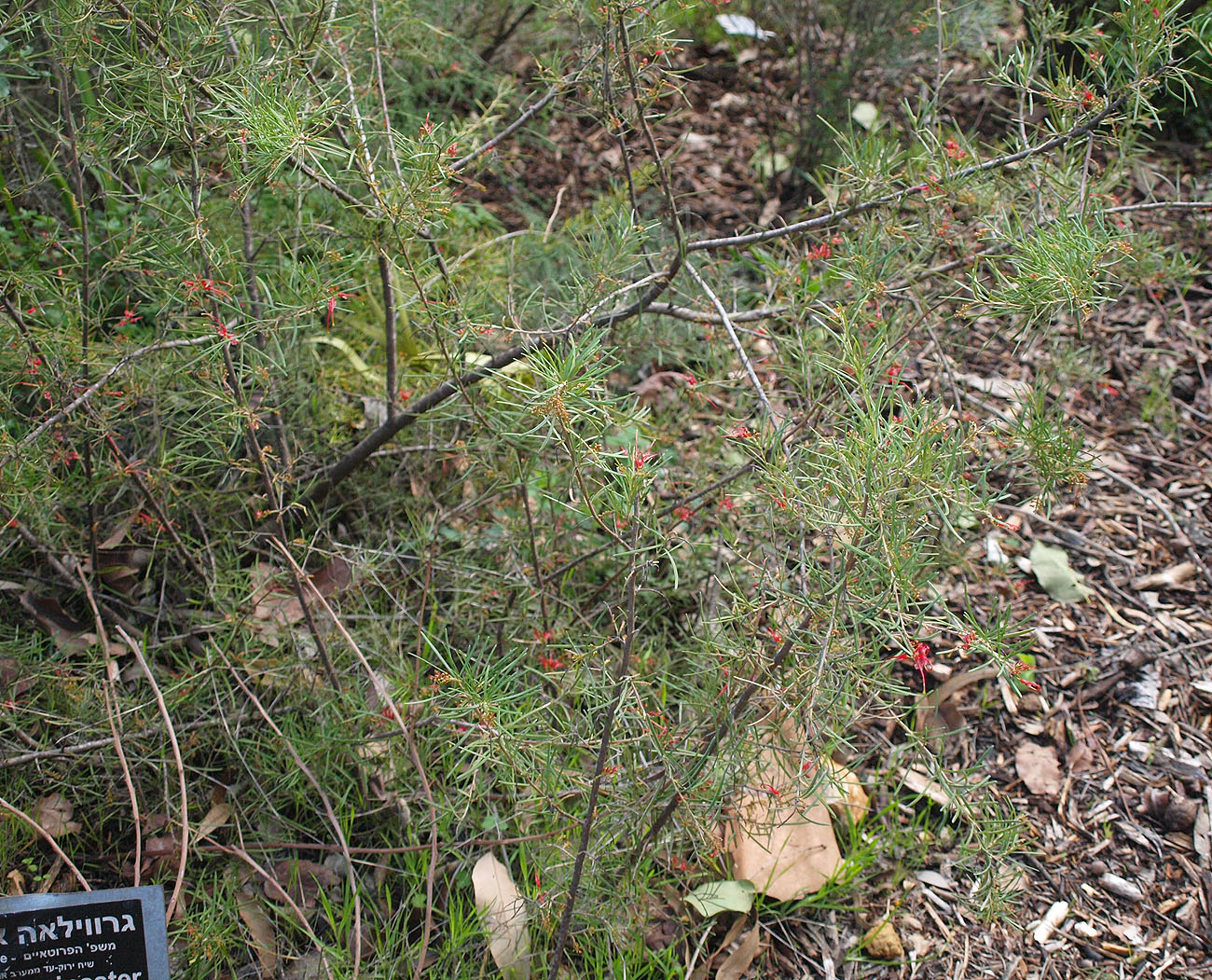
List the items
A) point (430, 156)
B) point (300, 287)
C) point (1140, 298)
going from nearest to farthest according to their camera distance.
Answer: point (430, 156) < point (300, 287) < point (1140, 298)

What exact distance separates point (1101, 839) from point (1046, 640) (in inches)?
21.0

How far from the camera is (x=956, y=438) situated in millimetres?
1504

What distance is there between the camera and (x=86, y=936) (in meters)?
1.64

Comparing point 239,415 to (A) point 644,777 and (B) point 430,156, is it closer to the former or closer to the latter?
(B) point 430,156

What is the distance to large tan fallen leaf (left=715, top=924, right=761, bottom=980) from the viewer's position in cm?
199

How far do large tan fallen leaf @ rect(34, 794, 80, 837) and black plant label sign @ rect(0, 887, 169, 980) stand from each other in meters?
0.45

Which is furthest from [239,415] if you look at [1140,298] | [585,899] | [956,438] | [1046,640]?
[1140,298]

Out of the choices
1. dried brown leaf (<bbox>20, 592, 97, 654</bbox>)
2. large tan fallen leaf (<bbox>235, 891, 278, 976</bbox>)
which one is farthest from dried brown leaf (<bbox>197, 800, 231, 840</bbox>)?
dried brown leaf (<bbox>20, 592, 97, 654</bbox>)

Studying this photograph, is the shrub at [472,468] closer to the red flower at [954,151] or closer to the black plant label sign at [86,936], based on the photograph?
the red flower at [954,151]

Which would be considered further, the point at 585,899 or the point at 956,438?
the point at 585,899

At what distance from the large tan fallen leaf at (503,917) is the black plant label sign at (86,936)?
1.93ft

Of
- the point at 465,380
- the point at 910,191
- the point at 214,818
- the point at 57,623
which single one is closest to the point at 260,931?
the point at 214,818

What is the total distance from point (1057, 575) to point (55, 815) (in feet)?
8.15

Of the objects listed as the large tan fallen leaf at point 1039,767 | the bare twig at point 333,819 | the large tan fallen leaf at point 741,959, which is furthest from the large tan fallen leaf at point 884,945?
the bare twig at point 333,819
